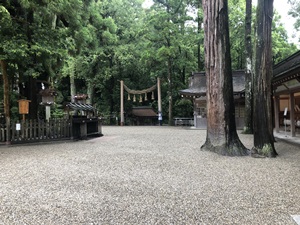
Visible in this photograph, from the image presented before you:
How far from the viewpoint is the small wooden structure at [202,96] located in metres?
15.9

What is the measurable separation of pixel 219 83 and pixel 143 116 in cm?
1566

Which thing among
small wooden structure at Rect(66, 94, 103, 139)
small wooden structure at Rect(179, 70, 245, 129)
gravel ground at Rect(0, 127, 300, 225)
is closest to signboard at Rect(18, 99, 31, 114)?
small wooden structure at Rect(66, 94, 103, 139)

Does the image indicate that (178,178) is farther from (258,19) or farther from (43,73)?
(43,73)

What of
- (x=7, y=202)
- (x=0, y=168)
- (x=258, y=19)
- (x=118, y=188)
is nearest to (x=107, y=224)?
(x=118, y=188)

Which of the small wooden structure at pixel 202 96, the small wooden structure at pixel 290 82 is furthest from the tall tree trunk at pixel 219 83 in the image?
the small wooden structure at pixel 202 96

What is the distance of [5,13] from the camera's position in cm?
764

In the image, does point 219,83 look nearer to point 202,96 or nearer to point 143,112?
point 202,96

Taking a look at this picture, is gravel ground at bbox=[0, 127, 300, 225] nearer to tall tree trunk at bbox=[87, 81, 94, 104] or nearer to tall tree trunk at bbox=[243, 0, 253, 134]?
tall tree trunk at bbox=[243, 0, 253, 134]

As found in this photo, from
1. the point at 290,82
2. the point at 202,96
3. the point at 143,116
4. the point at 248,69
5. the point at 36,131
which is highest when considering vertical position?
the point at 248,69

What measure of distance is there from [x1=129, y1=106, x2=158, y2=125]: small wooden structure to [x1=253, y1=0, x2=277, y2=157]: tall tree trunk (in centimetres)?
1554

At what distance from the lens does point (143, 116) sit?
73.5 ft

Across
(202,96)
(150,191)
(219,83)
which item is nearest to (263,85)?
(219,83)

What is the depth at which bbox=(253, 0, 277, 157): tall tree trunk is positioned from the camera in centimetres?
631

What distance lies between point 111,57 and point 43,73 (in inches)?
458
